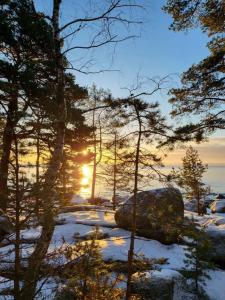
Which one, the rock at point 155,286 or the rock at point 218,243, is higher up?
the rock at point 218,243

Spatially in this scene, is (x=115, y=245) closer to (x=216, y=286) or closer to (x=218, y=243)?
(x=216, y=286)

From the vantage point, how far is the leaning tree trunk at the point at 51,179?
5320 mm

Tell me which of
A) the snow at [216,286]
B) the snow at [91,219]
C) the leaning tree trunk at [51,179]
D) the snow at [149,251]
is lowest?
the snow at [216,286]

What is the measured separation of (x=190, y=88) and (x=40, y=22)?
7.90 meters

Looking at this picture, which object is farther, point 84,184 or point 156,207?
point 156,207

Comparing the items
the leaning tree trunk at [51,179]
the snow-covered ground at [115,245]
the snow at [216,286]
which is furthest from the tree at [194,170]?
the leaning tree trunk at [51,179]

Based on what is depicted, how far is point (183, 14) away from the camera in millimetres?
11445

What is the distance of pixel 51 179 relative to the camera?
6516 mm

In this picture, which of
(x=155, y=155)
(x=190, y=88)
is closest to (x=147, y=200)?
(x=155, y=155)

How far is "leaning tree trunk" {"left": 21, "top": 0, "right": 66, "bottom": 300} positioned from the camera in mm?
5320

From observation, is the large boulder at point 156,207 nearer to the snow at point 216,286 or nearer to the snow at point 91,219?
the snow at point 91,219

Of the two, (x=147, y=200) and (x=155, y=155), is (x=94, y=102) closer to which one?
(x=147, y=200)

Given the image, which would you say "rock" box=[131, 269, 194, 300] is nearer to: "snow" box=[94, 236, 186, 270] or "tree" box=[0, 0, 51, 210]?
"snow" box=[94, 236, 186, 270]

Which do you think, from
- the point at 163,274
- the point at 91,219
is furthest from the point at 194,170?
the point at 163,274
